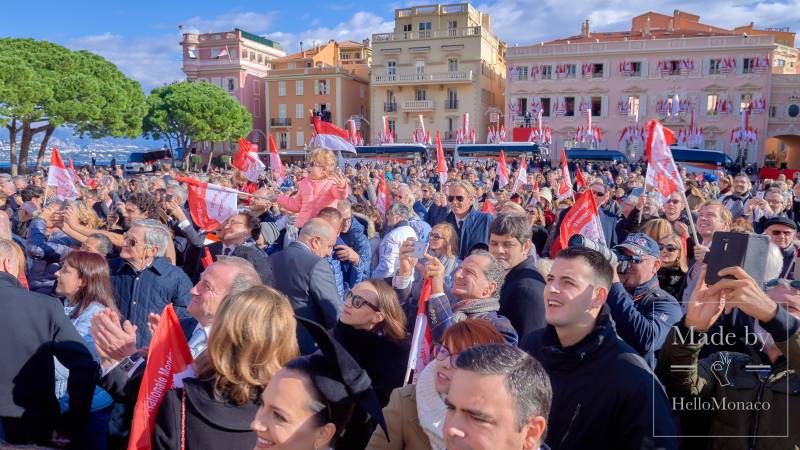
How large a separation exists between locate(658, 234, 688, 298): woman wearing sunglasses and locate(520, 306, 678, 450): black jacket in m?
2.63

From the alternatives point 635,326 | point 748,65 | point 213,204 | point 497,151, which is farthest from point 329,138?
point 748,65

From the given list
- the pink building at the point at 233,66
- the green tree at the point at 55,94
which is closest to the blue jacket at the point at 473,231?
the green tree at the point at 55,94

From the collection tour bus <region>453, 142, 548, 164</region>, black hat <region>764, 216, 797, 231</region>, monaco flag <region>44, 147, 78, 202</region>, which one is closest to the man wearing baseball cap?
black hat <region>764, 216, 797, 231</region>

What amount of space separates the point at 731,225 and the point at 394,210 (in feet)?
10.6

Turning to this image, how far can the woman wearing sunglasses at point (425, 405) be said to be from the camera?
2.33m

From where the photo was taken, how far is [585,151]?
3378 cm

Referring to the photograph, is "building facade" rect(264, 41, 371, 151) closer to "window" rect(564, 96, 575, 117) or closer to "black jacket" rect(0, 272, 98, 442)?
"window" rect(564, 96, 575, 117)

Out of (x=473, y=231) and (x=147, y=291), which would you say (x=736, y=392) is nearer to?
(x=147, y=291)

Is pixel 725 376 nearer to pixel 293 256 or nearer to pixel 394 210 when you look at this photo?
pixel 293 256

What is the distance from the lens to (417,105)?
51031 millimetres

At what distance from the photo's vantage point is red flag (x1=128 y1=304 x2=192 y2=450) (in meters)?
2.45

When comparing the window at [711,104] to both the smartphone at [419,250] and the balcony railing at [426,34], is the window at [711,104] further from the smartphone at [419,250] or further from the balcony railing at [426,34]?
the smartphone at [419,250]

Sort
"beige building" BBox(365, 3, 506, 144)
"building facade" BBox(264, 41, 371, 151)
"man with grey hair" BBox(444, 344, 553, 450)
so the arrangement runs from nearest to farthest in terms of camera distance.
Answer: "man with grey hair" BBox(444, 344, 553, 450) < "beige building" BBox(365, 3, 506, 144) < "building facade" BBox(264, 41, 371, 151)

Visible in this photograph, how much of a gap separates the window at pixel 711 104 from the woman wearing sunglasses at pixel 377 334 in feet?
154
